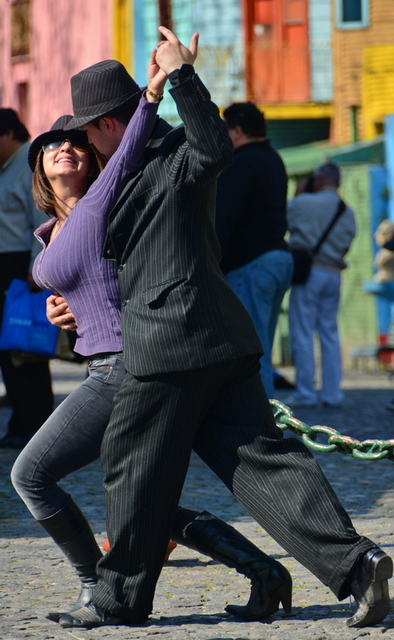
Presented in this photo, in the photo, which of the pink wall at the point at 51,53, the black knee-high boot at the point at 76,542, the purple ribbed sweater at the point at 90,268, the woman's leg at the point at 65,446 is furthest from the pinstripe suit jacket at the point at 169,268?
the pink wall at the point at 51,53

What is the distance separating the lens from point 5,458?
7.11 meters

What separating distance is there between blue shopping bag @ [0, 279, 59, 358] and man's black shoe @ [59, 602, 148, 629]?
3.34 meters

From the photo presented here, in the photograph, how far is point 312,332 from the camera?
988 centimetres

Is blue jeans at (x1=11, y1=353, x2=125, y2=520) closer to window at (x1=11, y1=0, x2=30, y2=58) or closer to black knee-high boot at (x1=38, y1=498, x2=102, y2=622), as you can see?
black knee-high boot at (x1=38, y1=498, x2=102, y2=622)

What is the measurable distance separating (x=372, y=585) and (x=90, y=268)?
1.37 metres

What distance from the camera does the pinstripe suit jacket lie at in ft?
11.3

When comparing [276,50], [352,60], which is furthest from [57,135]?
[276,50]

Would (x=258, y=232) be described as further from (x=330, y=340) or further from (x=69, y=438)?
(x=69, y=438)

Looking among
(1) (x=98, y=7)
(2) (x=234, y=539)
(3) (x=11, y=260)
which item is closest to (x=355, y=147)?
(1) (x=98, y=7)

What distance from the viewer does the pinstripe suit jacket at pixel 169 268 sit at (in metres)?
3.43

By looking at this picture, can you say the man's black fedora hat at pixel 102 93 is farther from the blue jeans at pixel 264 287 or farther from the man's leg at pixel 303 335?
the man's leg at pixel 303 335

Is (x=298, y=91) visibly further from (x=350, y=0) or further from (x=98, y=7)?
(x=98, y=7)

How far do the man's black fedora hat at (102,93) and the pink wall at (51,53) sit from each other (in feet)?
73.0

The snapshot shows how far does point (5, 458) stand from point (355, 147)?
39.9 feet
